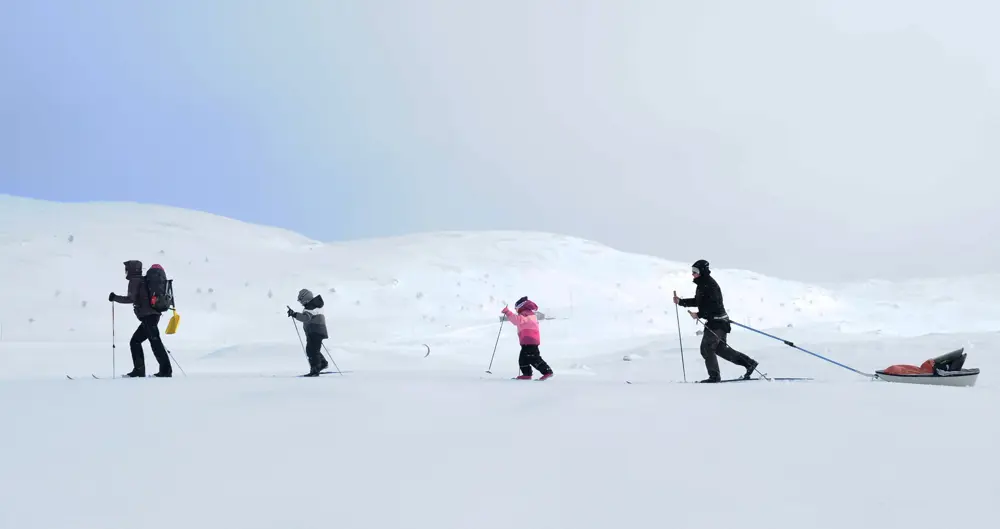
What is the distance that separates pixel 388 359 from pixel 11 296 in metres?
15.1

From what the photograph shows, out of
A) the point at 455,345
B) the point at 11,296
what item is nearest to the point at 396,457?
the point at 455,345

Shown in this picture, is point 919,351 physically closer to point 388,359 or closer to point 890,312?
point 388,359

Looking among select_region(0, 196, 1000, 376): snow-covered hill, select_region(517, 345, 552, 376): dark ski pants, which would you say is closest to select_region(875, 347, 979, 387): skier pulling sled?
select_region(517, 345, 552, 376): dark ski pants

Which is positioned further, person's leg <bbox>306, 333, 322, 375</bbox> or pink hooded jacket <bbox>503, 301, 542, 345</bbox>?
person's leg <bbox>306, 333, 322, 375</bbox>

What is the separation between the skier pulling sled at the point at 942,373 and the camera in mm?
9664

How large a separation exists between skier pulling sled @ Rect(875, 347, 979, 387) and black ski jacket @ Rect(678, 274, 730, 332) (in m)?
2.21

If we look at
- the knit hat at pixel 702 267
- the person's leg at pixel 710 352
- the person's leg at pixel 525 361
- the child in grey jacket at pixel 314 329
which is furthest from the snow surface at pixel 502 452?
the child in grey jacket at pixel 314 329

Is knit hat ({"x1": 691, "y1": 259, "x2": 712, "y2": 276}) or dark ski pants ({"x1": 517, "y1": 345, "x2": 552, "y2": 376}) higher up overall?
knit hat ({"x1": 691, "y1": 259, "x2": 712, "y2": 276})

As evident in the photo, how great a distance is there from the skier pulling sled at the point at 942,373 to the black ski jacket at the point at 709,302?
2.21 metres

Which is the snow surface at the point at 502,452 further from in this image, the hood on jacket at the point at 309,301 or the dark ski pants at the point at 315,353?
the hood on jacket at the point at 309,301

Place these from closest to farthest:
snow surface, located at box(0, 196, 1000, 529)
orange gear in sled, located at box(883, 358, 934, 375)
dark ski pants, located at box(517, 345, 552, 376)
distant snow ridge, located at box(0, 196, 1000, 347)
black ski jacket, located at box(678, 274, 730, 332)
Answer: snow surface, located at box(0, 196, 1000, 529)
orange gear in sled, located at box(883, 358, 934, 375)
black ski jacket, located at box(678, 274, 730, 332)
dark ski pants, located at box(517, 345, 552, 376)
distant snow ridge, located at box(0, 196, 1000, 347)

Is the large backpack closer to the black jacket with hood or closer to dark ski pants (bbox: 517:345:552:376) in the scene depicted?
the black jacket with hood

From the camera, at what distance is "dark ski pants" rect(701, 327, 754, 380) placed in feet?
33.1

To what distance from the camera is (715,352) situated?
33.5 feet
